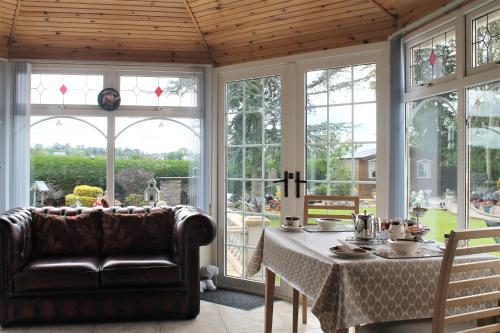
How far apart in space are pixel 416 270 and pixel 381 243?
47cm

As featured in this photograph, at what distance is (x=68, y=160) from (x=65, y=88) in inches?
29.8

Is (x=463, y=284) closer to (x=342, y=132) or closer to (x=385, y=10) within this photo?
(x=342, y=132)

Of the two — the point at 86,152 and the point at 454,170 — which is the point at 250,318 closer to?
the point at 454,170

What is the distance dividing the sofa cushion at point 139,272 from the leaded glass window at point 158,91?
193 cm

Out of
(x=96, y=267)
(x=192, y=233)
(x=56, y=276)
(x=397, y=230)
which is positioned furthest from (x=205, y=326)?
(x=397, y=230)

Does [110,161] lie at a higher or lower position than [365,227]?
higher

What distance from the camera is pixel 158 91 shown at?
5.10m

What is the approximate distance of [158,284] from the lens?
3.72 metres

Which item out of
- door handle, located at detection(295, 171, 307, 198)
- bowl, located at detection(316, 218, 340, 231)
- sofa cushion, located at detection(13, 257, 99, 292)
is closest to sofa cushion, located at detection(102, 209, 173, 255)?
sofa cushion, located at detection(13, 257, 99, 292)

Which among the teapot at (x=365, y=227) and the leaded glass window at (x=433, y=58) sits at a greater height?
the leaded glass window at (x=433, y=58)

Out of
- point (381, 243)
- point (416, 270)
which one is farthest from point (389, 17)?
point (416, 270)

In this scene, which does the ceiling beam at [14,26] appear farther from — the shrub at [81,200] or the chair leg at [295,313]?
the chair leg at [295,313]

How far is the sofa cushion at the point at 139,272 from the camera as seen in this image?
3635mm

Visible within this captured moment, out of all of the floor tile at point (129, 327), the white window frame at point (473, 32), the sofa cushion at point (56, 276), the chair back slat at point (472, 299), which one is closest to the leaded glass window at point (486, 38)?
the white window frame at point (473, 32)
